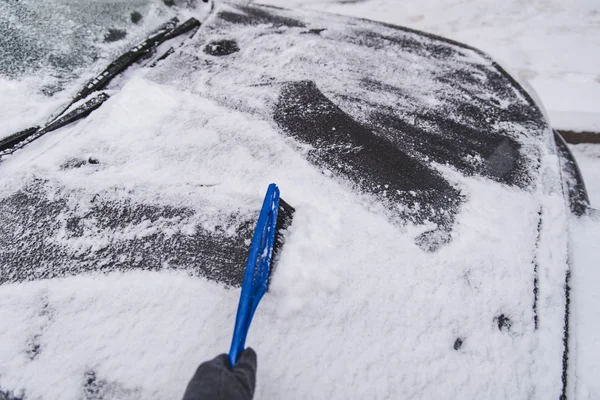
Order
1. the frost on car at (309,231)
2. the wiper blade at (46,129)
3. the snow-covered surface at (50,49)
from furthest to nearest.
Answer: the snow-covered surface at (50,49), the wiper blade at (46,129), the frost on car at (309,231)

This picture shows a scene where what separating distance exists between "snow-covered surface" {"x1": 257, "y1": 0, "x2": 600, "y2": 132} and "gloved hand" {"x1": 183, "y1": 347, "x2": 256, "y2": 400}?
3.39m

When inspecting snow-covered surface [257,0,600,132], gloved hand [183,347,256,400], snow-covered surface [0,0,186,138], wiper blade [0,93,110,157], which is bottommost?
gloved hand [183,347,256,400]

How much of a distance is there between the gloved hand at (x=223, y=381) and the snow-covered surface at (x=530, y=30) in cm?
339

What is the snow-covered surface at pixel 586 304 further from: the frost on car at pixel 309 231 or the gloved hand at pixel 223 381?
the gloved hand at pixel 223 381

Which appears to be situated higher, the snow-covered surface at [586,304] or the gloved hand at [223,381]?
the snow-covered surface at [586,304]

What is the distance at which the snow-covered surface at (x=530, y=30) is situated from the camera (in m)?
3.38

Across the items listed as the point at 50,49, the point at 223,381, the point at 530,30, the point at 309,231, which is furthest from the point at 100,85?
the point at 530,30

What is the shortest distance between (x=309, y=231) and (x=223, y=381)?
616 millimetres

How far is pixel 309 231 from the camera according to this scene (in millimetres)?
1338

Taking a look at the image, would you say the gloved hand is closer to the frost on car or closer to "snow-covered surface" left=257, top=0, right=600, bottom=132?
the frost on car

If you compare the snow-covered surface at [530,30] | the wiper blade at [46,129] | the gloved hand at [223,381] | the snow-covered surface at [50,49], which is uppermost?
the snow-covered surface at [530,30]

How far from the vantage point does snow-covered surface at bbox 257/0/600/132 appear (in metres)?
3.38

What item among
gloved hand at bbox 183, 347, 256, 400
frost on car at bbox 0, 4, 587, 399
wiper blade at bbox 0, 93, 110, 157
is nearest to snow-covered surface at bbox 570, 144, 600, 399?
frost on car at bbox 0, 4, 587, 399

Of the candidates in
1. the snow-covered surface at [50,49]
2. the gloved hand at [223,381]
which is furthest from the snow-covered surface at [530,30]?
the gloved hand at [223,381]
